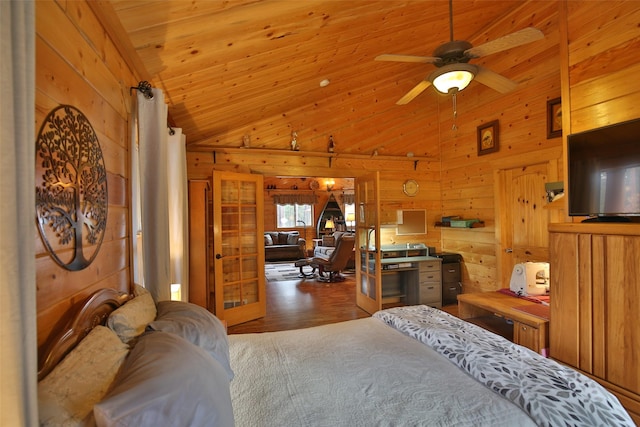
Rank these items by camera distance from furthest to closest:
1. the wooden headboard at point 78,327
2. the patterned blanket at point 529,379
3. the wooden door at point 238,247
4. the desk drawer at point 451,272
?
the desk drawer at point 451,272 → the wooden door at point 238,247 → the patterned blanket at point 529,379 → the wooden headboard at point 78,327

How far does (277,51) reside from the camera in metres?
2.41

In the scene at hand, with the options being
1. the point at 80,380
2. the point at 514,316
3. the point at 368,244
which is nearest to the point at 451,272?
the point at 368,244

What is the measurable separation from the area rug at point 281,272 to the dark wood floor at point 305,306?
44 centimetres

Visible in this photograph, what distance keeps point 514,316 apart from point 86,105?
9.87 ft

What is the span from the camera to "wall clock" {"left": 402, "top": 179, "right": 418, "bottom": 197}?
5121mm

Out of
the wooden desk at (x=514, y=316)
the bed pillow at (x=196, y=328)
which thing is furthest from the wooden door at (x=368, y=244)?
the bed pillow at (x=196, y=328)

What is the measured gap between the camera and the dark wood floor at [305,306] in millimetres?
3953

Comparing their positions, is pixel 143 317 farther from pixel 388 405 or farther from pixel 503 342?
pixel 503 342

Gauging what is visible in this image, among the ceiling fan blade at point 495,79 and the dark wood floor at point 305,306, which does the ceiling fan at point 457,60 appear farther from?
the dark wood floor at point 305,306

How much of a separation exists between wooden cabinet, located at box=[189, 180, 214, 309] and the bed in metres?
2.05

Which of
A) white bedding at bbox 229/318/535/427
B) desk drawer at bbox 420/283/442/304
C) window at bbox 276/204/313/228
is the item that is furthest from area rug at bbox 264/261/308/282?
white bedding at bbox 229/318/535/427

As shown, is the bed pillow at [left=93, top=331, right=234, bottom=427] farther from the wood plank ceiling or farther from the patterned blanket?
the wood plank ceiling

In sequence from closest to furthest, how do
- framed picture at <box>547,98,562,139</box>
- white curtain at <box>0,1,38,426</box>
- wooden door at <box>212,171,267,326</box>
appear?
white curtain at <box>0,1,38,426</box> < framed picture at <box>547,98,562,139</box> < wooden door at <box>212,171,267,326</box>

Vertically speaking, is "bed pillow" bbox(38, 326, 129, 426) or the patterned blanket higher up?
"bed pillow" bbox(38, 326, 129, 426)
